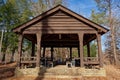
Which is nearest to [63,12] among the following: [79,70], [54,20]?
[54,20]

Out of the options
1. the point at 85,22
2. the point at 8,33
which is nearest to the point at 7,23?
the point at 8,33

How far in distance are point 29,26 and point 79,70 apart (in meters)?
6.02

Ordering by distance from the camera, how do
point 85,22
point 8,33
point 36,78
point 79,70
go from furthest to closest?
point 8,33, point 85,22, point 79,70, point 36,78

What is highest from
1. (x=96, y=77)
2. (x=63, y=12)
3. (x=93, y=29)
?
(x=63, y=12)

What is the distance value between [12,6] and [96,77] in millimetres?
22967

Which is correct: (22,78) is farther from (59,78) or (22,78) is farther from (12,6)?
(12,6)

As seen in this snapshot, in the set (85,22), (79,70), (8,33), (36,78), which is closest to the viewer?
(36,78)

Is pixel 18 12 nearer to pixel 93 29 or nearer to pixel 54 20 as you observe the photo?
pixel 54 20

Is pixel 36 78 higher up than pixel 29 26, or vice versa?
pixel 29 26

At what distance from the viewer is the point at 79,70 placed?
14383 millimetres

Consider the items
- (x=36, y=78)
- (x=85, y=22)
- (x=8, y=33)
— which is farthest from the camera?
(x=8, y=33)

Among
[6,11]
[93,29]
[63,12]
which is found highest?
[6,11]

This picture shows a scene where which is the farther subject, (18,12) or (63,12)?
(18,12)

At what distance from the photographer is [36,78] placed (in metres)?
13.1
